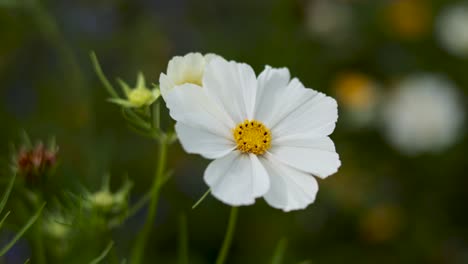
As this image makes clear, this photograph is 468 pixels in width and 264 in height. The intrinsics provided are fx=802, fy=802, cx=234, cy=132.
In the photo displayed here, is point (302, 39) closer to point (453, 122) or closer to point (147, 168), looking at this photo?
point (453, 122)

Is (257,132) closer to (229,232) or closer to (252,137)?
(252,137)

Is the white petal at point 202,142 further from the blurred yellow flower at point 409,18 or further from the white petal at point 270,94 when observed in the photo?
the blurred yellow flower at point 409,18

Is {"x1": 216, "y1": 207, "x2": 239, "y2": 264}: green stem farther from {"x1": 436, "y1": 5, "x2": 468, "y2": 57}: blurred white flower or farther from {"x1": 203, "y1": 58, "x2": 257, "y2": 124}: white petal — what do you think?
{"x1": 436, "y1": 5, "x2": 468, "y2": 57}: blurred white flower

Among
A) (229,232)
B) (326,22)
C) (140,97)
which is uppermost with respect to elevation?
(326,22)

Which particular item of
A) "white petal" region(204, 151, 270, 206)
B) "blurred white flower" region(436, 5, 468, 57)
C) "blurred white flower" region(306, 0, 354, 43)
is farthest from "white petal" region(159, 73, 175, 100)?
"blurred white flower" region(436, 5, 468, 57)

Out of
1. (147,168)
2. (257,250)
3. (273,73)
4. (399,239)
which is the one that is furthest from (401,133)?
(273,73)

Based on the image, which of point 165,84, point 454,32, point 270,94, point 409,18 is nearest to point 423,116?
point 454,32

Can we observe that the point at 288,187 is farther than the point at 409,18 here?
No

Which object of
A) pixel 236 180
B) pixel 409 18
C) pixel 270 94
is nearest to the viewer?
pixel 236 180
